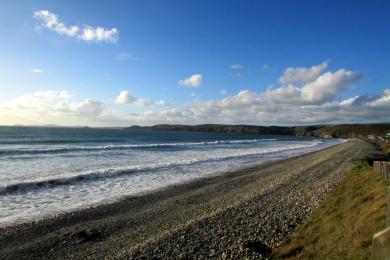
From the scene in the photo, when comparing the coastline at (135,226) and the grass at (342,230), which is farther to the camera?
the coastline at (135,226)

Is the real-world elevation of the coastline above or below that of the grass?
below

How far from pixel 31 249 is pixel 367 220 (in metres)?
9.32

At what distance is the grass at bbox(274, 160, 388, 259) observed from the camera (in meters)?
7.14

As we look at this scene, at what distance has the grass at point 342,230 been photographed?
714 centimetres

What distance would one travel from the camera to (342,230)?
851cm

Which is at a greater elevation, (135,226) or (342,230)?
(342,230)

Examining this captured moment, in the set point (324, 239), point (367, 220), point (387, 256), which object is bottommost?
point (324, 239)

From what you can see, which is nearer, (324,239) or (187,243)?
(324,239)

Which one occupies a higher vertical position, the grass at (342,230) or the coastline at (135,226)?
the grass at (342,230)

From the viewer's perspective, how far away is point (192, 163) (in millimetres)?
34281

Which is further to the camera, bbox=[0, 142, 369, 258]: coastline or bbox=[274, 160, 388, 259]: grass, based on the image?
bbox=[0, 142, 369, 258]: coastline

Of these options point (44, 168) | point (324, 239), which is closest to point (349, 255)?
point (324, 239)

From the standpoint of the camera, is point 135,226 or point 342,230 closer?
point 342,230

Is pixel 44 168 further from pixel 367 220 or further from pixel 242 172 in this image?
pixel 367 220
